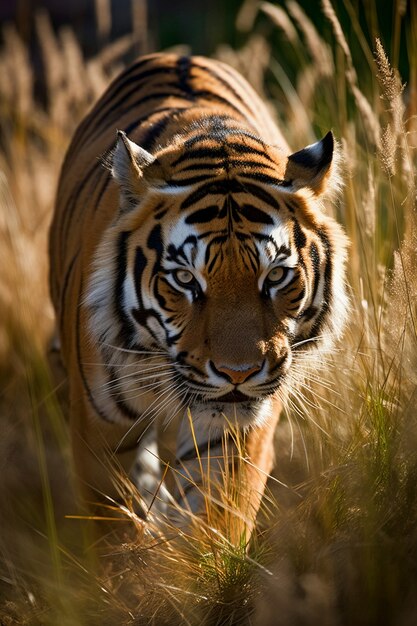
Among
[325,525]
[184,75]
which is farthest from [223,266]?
[184,75]

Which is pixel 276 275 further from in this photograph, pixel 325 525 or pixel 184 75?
pixel 184 75

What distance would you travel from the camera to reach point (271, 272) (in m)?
2.41

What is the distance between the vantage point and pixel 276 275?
95.0 inches

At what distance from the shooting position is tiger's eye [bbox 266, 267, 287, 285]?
240 cm

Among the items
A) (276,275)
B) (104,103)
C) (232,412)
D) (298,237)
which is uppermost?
(104,103)

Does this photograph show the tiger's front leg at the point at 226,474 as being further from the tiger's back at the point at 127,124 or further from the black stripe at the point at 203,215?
the tiger's back at the point at 127,124

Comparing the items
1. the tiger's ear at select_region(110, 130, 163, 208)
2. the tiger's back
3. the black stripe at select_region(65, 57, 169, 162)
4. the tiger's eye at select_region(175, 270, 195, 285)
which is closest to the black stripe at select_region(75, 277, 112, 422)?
the tiger's back

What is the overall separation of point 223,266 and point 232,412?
406mm

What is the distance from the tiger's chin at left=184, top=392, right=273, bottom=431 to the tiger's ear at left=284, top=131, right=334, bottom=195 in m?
0.60

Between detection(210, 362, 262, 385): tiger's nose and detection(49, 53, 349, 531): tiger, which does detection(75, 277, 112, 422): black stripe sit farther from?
detection(210, 362, 262, 385): tiger's nose

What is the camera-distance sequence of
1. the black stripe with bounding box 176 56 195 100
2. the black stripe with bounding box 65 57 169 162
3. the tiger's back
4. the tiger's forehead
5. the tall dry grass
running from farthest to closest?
1. the black stripe with bounding box 65 57 169 162
2. the black stripe with bounding box 176 56 195 100
3. the tiger's back
4. the tiger's forehead
5. the tall dry grass

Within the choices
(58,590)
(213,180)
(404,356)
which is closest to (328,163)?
(213,180)

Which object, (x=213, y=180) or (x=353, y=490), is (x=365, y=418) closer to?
(x=353, y=490)

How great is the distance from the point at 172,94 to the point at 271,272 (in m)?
1.26
